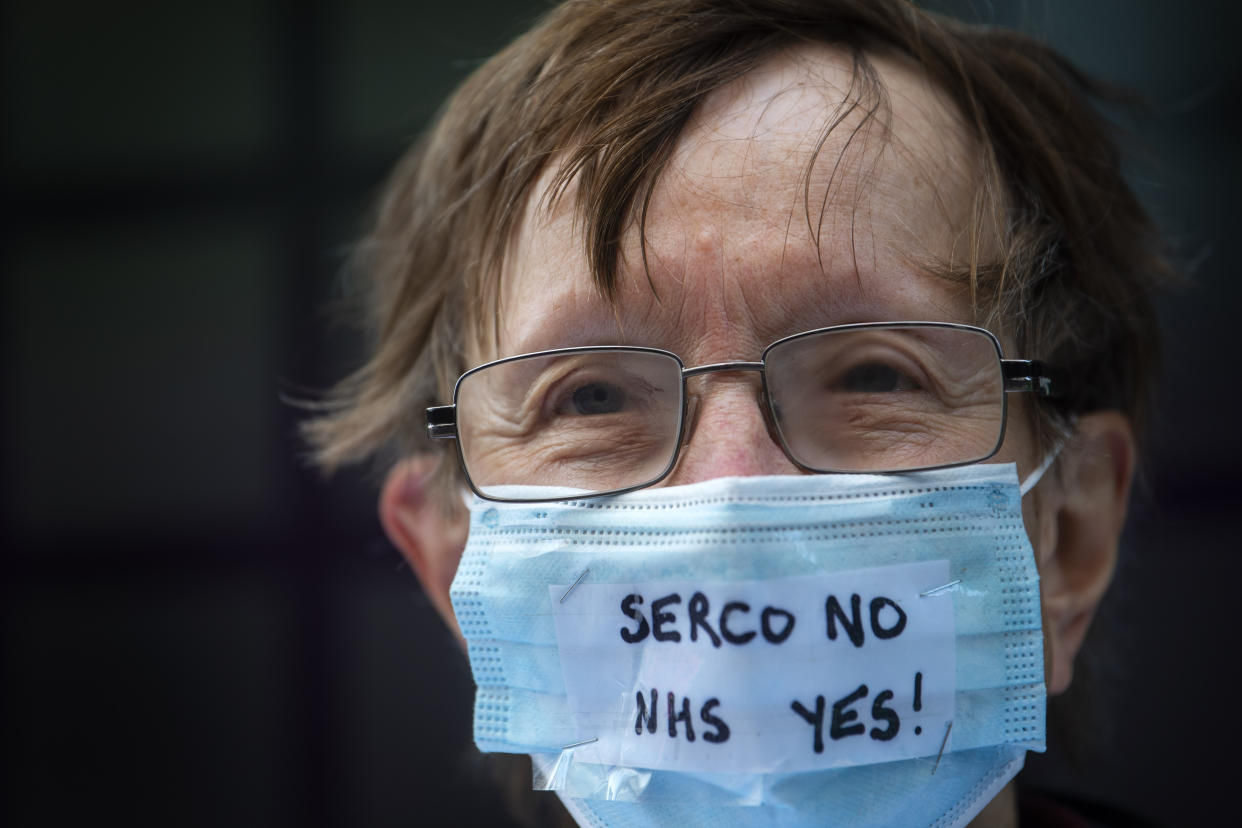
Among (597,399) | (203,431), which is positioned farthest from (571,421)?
(203,431)

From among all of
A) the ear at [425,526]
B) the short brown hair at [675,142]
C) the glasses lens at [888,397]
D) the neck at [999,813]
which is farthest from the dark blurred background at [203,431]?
the glasses lens at [888,397]

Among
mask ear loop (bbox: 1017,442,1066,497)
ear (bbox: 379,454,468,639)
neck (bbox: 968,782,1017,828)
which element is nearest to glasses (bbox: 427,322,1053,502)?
mask ear loop (bbox: 1017,442,1066,497)

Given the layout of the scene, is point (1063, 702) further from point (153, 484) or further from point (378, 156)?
point (153, 484)

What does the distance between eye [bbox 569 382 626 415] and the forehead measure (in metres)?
0.08

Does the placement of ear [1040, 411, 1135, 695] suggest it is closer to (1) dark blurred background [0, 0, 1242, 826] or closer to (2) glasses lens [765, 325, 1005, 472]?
(2) glasses lens [765, 325, 1005, 472]

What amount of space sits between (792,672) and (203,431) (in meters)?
2.86

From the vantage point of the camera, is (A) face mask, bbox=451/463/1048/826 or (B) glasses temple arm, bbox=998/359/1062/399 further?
(B) glasses temple arm, bbox=998/359/1062/399

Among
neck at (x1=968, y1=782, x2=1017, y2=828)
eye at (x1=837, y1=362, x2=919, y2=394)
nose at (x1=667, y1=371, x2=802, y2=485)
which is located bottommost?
neck at (x1=968, y1=782, x2=1017, y2=828)

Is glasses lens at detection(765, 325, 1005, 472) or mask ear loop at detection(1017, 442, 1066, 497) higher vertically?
glasses lens at detection(765, 325, 1005, 472)

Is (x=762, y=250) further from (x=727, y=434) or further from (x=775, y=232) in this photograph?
(x=727, y=434)

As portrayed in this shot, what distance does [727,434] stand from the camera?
4.61ft

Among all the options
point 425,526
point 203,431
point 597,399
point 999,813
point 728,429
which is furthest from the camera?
point 203,431

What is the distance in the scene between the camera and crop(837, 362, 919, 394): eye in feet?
4.79

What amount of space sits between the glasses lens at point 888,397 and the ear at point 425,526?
771 millimetres
